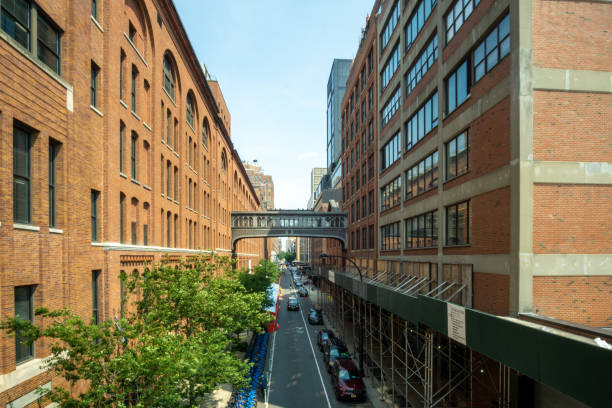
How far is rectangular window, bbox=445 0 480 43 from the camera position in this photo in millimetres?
18523

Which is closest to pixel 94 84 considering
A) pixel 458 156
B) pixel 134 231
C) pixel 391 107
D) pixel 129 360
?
pixel 134 231

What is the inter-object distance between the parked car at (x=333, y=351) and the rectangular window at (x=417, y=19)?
23.2 m

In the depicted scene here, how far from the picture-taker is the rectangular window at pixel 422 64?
23.1 meters

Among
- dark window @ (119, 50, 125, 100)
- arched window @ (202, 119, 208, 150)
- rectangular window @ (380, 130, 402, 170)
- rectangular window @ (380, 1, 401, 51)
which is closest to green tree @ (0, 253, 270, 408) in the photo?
dark window @ (119, 50, 125, 100)

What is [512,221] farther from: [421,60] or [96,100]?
[96,100]

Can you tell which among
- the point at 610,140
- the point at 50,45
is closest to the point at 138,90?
the point at 50,45

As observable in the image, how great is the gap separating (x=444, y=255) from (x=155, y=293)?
14491mm

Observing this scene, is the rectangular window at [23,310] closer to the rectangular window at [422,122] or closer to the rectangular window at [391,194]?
the rectangular window at [422,122]

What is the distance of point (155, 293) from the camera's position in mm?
16984

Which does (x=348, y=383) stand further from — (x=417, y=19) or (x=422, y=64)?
(x=417, y=19)

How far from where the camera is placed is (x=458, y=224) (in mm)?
19297

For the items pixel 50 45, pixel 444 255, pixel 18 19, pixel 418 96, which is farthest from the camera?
pixel 418 96

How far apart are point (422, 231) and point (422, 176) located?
353cm

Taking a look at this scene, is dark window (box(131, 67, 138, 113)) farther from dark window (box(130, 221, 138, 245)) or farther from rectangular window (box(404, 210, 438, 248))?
rectangular window (box(404, 210, 438, 248))
